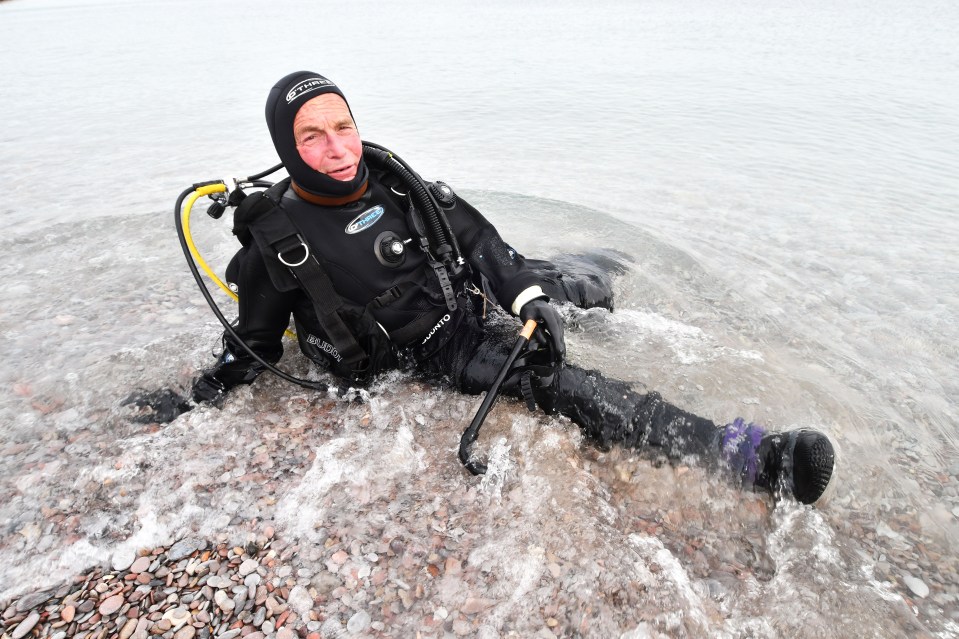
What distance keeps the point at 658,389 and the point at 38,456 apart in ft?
12.6

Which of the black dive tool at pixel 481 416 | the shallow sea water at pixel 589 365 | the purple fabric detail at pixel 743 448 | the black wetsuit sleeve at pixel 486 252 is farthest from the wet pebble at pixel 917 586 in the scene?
the black wetsuit sleeve at pixel 486 252

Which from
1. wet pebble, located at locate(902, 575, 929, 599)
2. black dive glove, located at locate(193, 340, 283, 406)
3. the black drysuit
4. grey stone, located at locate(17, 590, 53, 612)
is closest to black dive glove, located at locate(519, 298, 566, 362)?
the black drysuit

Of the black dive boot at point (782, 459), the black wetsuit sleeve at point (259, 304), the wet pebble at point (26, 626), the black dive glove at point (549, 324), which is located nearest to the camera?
the wet pebble at point (26, 626)

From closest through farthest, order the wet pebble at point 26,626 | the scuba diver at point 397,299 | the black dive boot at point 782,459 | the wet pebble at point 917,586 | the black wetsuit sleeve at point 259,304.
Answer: the wet pebble at point 26,626 → the wet pebble at point 917,586 → the black dive boot at point 782,459 → the scuba diver at point 397,299 → the black wetsuit sleeve at point 259,304

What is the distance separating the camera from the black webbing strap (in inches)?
121

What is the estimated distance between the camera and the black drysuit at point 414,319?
324 centimetres

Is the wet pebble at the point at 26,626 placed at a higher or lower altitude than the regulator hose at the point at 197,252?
lower

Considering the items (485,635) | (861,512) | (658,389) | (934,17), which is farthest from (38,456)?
(934,17)

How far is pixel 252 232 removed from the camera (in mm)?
3088

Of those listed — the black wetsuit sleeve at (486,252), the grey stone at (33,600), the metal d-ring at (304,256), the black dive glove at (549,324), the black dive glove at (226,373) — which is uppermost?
the metal d-ring at (304,256)

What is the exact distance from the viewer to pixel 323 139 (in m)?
3.13

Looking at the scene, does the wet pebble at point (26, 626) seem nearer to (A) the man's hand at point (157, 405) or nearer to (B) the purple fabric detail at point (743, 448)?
(A) the man's hand at point (157, 405)

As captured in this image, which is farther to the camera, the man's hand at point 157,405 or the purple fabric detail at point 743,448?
the man's hand at point 157,405

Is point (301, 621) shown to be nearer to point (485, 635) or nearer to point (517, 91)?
point (485, 635)
